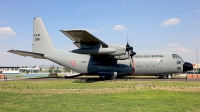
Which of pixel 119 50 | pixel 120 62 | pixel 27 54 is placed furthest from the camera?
pixel 27 54

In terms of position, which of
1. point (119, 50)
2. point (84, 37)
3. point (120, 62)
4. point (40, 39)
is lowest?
point (120, 62)

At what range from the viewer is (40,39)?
99.0 ft

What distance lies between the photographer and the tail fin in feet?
98.4

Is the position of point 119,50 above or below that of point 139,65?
above

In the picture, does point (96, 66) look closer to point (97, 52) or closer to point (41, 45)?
point (97, 52)

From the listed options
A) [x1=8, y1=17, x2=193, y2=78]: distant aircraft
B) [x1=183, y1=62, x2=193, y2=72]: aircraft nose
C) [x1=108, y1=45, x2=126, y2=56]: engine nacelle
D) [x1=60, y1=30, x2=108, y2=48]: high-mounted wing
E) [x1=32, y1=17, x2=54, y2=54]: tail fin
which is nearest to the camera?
[x1=60, y1=30, x2=108, y2=48]: high-mounted wing

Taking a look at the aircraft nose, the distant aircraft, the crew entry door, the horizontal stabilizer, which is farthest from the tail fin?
the aircraft nose

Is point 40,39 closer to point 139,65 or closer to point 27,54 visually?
point 27,54

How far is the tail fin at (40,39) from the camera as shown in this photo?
29984mm

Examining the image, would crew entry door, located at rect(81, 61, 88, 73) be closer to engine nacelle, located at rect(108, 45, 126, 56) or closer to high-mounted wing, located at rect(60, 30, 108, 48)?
high-mounted wing, located at rect(60, 30, 108, 48)

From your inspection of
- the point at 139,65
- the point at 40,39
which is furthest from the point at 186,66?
the point at 40,39

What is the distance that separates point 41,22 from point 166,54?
2011 centimetres

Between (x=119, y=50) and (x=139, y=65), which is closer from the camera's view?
(x=119, y=50)

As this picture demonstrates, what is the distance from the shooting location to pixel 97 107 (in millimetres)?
8781
